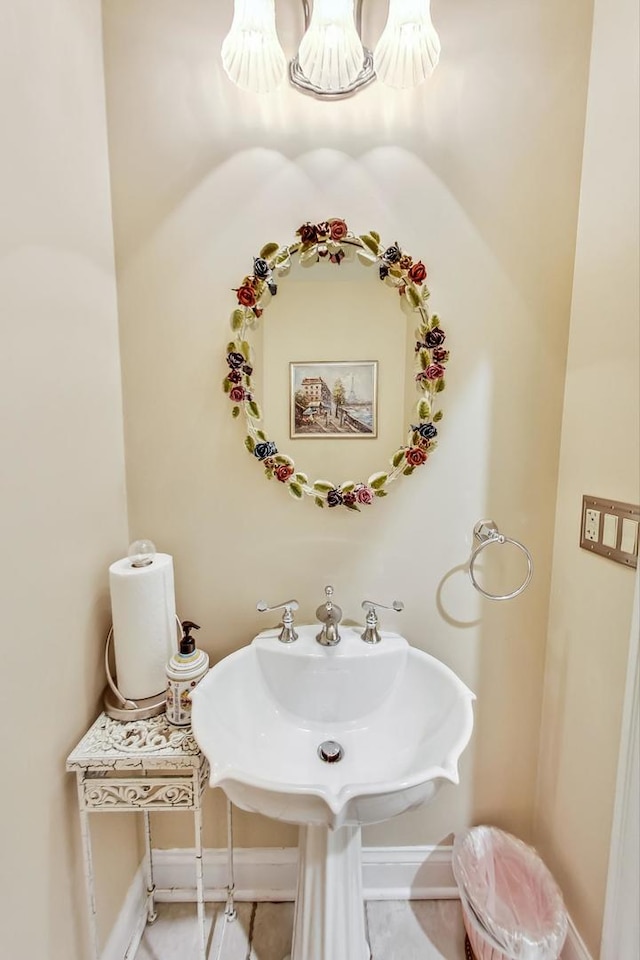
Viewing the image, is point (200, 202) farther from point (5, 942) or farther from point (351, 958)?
point (351, 958)

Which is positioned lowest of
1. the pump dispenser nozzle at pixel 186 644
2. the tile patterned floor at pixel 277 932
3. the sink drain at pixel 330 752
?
the tile patterned floor at pixel 277 932

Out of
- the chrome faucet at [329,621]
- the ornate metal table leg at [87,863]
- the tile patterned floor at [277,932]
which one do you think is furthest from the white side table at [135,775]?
the chrome faucet at [329,621]

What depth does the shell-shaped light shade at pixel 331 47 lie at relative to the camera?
851mm

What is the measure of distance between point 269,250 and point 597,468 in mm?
973

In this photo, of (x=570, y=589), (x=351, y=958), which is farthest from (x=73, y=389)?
(x=351, y=958)

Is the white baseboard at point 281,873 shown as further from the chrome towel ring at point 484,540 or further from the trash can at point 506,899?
the chrome towel ring at point 484,540

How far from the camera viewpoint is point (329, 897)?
89cm

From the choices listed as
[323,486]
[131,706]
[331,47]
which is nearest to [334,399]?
[323,486]

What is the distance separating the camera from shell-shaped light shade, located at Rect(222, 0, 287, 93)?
859 millimetres

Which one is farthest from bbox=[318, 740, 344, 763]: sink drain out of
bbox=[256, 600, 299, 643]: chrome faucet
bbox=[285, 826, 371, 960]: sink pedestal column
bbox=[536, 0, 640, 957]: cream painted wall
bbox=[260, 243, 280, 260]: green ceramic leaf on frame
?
bbox=[260, 243, 280, 260]: green ceramic leaf on frame

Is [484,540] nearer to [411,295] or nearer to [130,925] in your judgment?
[411,295]

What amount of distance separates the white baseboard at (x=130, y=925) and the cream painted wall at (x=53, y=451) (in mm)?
54

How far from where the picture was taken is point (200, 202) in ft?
3.33

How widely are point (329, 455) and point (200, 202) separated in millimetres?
729
